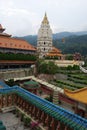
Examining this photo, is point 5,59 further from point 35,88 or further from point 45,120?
point 45,120

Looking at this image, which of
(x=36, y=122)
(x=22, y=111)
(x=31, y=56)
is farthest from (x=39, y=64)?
(x=36, y=122)

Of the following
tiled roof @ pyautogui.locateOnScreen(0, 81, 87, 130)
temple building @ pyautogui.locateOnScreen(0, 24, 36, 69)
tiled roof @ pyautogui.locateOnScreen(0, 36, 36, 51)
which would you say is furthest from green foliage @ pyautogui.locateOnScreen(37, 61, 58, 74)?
tiled roof @ pyautogui.locateOnScreen(0, 81, 87, 130)

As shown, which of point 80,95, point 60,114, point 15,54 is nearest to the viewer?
point 60,114

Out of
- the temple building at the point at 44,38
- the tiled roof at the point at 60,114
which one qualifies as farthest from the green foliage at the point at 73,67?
the tiled roof at the point at 60,114

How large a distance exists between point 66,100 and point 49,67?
14.9 m

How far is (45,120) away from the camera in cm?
1716

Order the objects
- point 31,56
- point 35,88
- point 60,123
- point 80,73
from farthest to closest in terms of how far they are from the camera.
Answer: point 80,73, point 31,56, point 35,88, point 60,123

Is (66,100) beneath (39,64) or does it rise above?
beneath

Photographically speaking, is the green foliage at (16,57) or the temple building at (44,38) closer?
the green foliage at (16,57)

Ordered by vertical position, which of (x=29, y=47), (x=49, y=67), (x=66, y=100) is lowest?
(x=66, y=100)

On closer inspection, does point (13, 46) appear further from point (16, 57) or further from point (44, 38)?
point (44, 38)

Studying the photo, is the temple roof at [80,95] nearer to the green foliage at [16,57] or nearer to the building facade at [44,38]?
the green foliage at [16,57]

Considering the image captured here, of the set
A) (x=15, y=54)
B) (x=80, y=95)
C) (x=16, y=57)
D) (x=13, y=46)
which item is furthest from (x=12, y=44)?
(x=80, y=95)

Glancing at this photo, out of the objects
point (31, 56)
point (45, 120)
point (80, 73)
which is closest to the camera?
point (45, 120)
